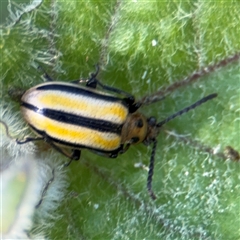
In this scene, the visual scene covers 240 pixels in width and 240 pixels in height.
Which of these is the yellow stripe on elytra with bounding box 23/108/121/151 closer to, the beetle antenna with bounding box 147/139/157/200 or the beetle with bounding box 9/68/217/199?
the beetle with bounding box 9/68/217/199

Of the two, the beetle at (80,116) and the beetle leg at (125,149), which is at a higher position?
the beetle at (80,116)

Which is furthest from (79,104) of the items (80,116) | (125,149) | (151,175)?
(151,175)

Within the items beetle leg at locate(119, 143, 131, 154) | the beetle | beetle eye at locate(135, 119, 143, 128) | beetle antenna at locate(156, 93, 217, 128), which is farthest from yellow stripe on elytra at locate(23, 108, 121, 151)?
beetle antenna at locate(156, 93, 217, 128)

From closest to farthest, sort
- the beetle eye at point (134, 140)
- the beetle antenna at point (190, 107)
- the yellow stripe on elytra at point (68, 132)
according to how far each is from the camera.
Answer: the yellow stripe on elytra at point (68, 132)
the beetle antenna at point (190, 107)
the beetle eye at point (134, 140)

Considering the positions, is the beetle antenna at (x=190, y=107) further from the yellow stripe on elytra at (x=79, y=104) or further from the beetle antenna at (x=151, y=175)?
the yellow stripe on elytra at (x=79, y=104)

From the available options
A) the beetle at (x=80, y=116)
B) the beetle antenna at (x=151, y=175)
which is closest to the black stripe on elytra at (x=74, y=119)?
the beetle at (x=80, y=116)

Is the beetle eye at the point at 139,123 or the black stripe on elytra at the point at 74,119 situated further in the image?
the beetle eye at the point at 139,123

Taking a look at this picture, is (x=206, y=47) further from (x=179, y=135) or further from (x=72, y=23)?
(x=72, y=23)

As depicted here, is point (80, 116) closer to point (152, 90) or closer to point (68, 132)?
point (68, 132)
